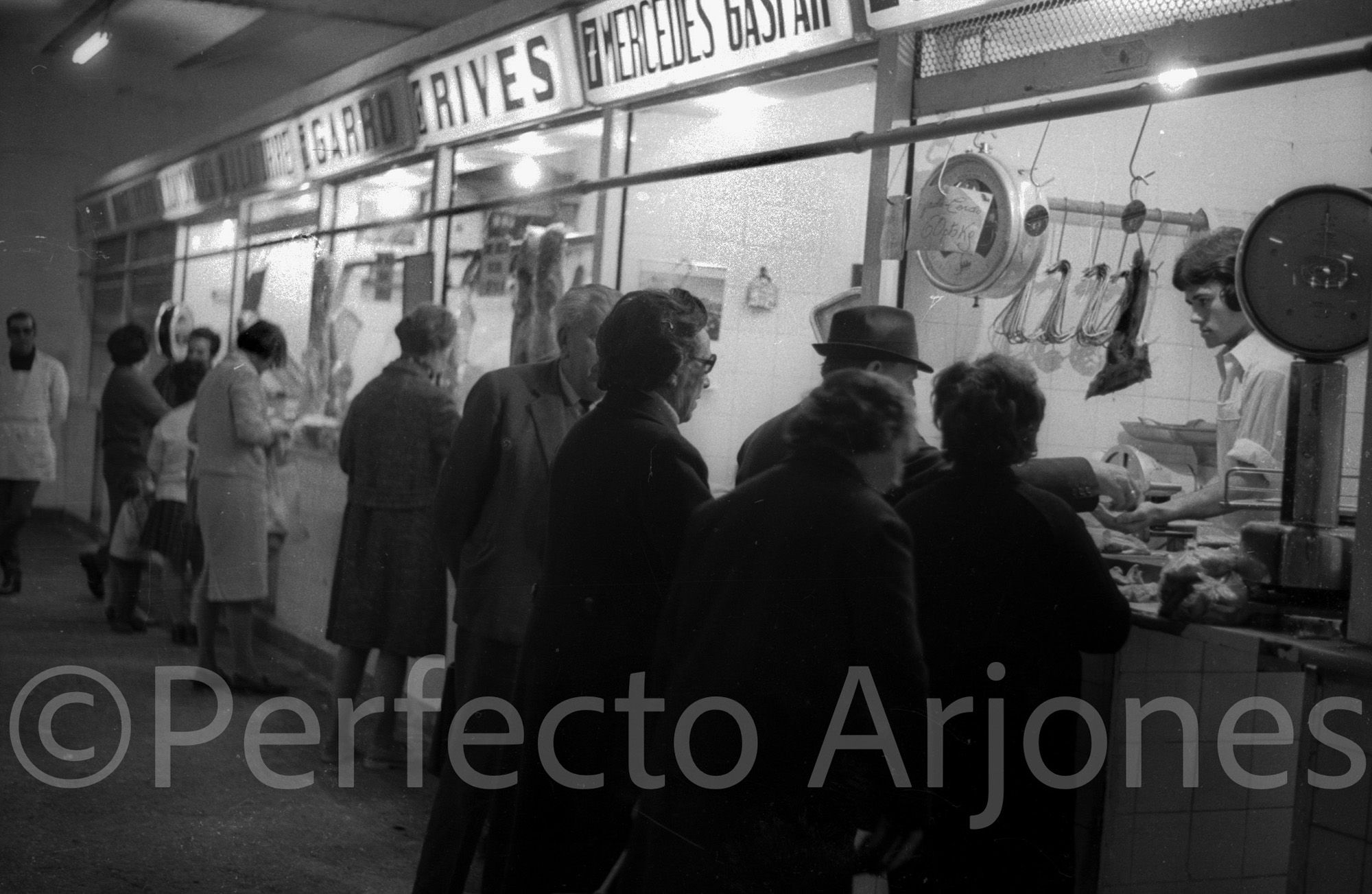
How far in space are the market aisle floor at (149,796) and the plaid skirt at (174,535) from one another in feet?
0.54

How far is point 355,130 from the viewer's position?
2.21 meters

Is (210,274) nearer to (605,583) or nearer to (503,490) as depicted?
(503,490)

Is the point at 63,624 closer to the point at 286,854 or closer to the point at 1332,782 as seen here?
the point at 286,854

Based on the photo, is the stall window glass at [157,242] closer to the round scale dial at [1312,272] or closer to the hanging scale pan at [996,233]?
the hanging scale pan at [996,233]

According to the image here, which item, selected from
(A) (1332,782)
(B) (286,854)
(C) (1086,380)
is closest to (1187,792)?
(A) (1332,782)

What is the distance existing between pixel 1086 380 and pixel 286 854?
1.49 meters

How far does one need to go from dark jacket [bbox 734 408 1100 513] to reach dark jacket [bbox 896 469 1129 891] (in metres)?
0.01

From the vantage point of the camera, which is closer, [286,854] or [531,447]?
[531,447]

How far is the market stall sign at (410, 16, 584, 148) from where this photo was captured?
2.45 m

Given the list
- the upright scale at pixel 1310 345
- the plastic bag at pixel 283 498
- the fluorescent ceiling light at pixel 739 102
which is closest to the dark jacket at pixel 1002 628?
the upright scale at pixel 1310 345

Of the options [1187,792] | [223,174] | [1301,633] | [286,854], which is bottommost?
[286,854]

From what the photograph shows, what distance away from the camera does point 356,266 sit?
2.12 meters

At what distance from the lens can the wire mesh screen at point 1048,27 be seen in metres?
1.57

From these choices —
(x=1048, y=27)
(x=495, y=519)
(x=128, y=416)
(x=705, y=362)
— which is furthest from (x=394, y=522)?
(x=1048, y=27)
